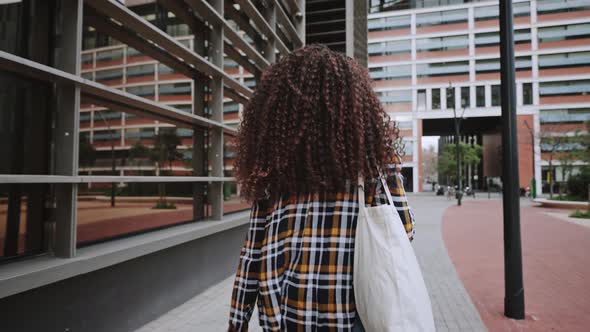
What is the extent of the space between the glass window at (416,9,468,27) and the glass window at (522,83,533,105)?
11.8 m

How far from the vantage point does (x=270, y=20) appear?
7.77m

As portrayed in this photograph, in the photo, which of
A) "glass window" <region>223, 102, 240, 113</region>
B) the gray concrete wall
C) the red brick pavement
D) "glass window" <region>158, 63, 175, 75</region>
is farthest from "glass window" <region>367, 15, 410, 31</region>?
the gray concrete wall

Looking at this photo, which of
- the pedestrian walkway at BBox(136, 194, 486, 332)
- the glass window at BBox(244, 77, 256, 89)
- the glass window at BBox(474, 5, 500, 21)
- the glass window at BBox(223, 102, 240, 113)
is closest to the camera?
the pedestrian walkway at BBox(136, 194, 486, 332)

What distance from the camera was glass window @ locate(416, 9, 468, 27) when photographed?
4978 cm

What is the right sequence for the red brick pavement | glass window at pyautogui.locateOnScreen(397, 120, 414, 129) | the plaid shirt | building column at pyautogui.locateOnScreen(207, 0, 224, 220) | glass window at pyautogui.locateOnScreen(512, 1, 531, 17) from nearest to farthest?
the plaid shirt, the red brick pavement, building column at pyautogui.locateOnScreen(207, 0, 224, 220), glass window at pyautogui.locateOnScreen(512, 1, 531, 17), glass window at pyautogui.locateOnScreen(397, 120, 414, 129)

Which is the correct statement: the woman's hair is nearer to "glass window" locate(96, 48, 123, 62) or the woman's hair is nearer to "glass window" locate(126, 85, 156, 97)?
"glass window" locate(96, 48, 123, 62)

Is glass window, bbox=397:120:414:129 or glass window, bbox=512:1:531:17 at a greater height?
glass window, bbox=512:1:531:17

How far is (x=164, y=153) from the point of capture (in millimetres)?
4688

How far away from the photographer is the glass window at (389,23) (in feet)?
172

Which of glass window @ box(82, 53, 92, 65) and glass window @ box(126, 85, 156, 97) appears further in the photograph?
glass window @ box(126, 85, 156, 97)

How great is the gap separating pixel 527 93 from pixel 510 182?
51.9 metres

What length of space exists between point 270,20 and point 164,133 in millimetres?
4253

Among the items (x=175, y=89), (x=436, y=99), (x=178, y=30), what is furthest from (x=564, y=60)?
(x=175, y=89)

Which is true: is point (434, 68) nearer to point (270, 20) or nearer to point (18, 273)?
point (270, 20)
